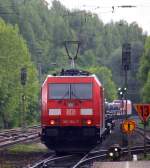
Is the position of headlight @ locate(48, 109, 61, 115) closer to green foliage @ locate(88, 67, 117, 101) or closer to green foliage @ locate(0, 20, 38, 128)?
green foliage @ locate(0, 20, 38, 128)

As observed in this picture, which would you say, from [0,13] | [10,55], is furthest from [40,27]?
[10,55]

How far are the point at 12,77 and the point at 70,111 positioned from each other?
4493cm

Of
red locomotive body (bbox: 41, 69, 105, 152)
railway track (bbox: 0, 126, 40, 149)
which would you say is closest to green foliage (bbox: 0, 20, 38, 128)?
railway track (bbox: 0, 126, 40, 149)

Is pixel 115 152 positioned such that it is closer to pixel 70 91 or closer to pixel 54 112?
pixel 54 112

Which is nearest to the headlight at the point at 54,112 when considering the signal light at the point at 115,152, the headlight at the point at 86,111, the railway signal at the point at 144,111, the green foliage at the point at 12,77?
the headlight at the point at 86,111

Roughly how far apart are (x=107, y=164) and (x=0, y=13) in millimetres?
91414

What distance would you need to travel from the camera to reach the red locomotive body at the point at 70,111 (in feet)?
103

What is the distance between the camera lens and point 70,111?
31.5m

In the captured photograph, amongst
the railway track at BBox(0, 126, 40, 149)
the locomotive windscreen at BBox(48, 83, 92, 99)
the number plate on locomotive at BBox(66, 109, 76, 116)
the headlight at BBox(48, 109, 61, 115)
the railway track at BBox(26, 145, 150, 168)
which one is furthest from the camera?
the railway track at BBox(0, 126, 40, 149)

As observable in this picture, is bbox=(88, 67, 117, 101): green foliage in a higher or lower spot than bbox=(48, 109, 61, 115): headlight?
higher

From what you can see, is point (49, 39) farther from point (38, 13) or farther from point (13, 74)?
point (13, 74)

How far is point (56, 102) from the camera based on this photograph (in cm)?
3147

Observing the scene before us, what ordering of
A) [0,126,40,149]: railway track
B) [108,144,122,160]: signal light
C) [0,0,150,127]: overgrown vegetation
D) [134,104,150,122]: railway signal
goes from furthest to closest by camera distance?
[0,0,150,127]: overgrown vegetation, [0,126,40,149]: railway track, [108,144,122,160]: signal light, [134,104,150,122]: railway signal

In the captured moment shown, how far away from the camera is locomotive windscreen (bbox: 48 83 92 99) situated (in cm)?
3166
